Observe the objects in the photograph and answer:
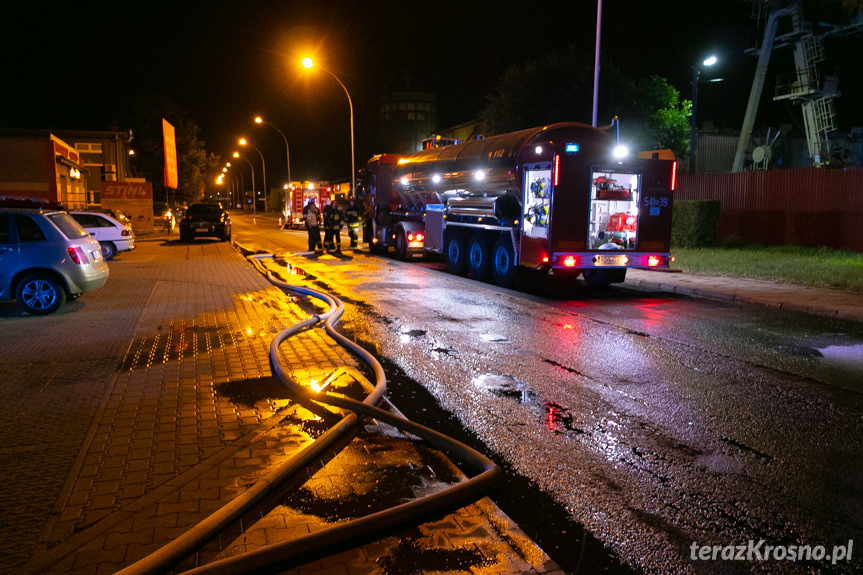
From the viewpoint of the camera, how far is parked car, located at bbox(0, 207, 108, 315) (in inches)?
391

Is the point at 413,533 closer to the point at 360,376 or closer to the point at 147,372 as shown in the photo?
A: the point at 360,376

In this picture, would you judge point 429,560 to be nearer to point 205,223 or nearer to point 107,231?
point 107,231

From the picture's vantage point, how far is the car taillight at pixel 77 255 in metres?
10.2

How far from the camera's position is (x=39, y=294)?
33.3ft

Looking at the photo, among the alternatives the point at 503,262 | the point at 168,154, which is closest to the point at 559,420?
the point at 503,262

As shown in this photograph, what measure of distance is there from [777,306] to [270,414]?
9.68m

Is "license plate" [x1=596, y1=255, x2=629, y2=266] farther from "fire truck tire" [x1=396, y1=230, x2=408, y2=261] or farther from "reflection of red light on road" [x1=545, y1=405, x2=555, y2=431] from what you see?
"fire truck tire" [x1=396, y1=230, x2=408, y2=261]

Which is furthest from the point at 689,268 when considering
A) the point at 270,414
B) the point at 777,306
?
the point at 270,414

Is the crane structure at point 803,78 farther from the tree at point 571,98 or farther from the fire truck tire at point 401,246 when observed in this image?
the fire truck tire at point 401,246

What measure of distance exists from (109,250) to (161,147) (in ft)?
140

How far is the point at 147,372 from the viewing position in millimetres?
6605

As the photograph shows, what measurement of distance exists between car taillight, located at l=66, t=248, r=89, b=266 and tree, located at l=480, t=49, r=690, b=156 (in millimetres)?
24750

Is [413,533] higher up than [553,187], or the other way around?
[553,187]

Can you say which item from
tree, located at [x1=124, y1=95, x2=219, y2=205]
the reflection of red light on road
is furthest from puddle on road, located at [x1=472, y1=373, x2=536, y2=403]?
tree, located at [x1=124, y1=95, x2=219, y2=205]
